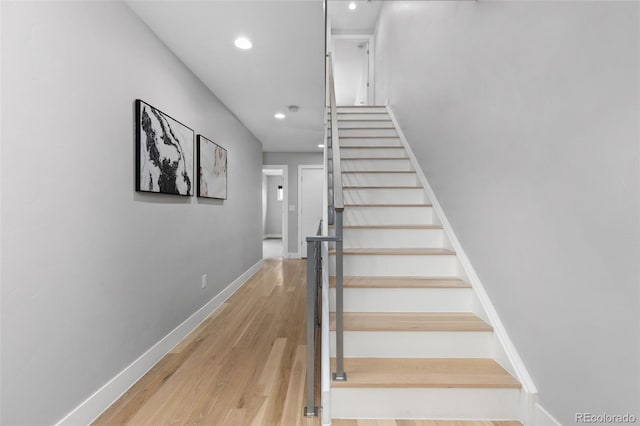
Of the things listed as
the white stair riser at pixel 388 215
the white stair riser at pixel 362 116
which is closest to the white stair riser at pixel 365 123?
the white stair riser at pixel 362 116

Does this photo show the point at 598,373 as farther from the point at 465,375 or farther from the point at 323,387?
the point at 323,387

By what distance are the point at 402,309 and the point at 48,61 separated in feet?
7.23

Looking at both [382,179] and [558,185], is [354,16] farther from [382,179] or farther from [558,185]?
[558,185]

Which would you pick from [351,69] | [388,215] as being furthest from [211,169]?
[351,69]

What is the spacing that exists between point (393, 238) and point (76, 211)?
1.95 metres

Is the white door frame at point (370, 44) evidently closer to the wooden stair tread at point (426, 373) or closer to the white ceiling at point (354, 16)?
the white ceiling at point (354, 16)

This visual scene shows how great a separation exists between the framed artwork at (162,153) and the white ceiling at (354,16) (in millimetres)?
4088

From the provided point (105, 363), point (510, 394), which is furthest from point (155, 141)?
point (510, 394)

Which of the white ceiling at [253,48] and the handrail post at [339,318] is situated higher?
the white ceiling at [253,48]

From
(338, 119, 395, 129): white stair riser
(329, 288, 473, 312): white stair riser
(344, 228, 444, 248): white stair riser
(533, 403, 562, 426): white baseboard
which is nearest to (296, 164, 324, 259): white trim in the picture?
(338, 119, 395, 129): white stair riser

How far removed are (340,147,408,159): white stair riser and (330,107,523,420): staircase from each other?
0.40m

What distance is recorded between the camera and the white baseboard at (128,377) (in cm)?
148

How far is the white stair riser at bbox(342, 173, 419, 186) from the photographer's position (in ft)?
9.57

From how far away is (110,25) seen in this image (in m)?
1.71
